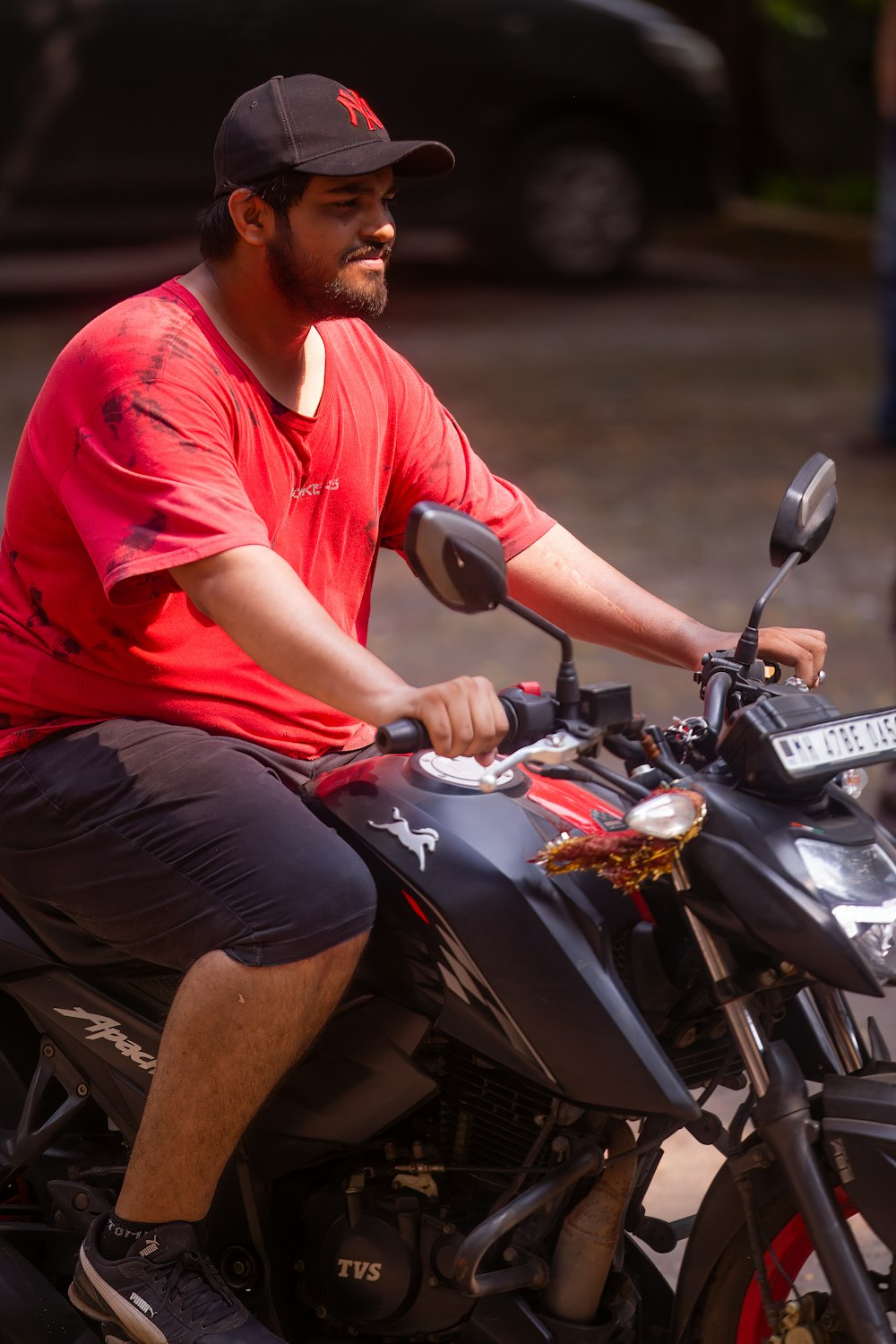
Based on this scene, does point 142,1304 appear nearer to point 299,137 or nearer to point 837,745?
point 837,745

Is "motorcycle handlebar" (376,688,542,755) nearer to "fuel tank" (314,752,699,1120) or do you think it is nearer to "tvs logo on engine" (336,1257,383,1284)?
"fuel tank" (314,752,699,1120)

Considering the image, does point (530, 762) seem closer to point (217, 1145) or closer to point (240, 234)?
point (217, 1145)

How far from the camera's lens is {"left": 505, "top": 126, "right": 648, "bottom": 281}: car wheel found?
11.4 metres

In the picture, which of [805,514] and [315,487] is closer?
[805,514]

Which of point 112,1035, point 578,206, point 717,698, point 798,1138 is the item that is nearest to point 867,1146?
point 798,1138

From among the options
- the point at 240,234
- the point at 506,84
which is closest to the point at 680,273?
the point at 506,84

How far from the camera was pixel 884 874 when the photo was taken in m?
2.23

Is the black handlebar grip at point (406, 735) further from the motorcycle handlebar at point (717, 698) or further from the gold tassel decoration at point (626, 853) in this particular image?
the motorcycle handlebar at point (717, 698)

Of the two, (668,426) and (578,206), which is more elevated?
(578,206)

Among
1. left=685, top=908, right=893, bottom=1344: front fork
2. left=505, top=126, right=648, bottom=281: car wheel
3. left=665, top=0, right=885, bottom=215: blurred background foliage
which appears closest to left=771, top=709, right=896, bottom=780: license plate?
left=685, top=908, right=893, bottom=1344: front fork

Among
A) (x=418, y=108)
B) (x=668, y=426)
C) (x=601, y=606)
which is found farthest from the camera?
(x=418, y=108)

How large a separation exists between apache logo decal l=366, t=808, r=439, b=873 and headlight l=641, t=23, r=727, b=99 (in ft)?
32.4

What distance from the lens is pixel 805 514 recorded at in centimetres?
259

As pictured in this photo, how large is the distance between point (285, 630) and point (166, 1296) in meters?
0.96
